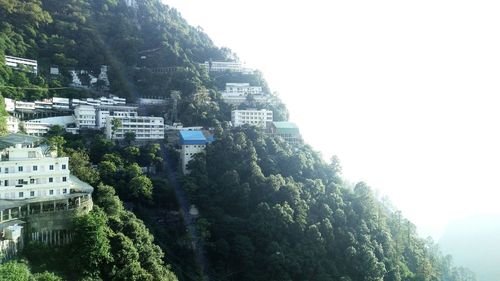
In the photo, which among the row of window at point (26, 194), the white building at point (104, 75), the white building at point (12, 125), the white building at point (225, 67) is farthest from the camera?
the white building at point (225, 67)

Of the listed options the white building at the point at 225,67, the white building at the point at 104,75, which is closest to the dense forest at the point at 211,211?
the white building at the point at 104,75

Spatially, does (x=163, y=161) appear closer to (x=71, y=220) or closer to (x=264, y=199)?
(x=264, y=199)

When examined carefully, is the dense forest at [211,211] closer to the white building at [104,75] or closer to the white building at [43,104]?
the white building at [104,75]

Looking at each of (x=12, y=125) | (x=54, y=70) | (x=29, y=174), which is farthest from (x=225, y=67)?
(x=29, y=174)

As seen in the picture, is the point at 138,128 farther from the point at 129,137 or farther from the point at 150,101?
the point at 150,101

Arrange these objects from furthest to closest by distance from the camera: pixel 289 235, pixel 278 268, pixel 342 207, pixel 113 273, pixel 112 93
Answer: pixel 112 93
pixel 342 207
pixel 289 235
pixel 278 268
pixel 113 273

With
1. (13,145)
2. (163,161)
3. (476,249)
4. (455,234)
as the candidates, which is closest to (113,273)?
(13,145)

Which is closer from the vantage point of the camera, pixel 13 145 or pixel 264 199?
pixel 13 145
